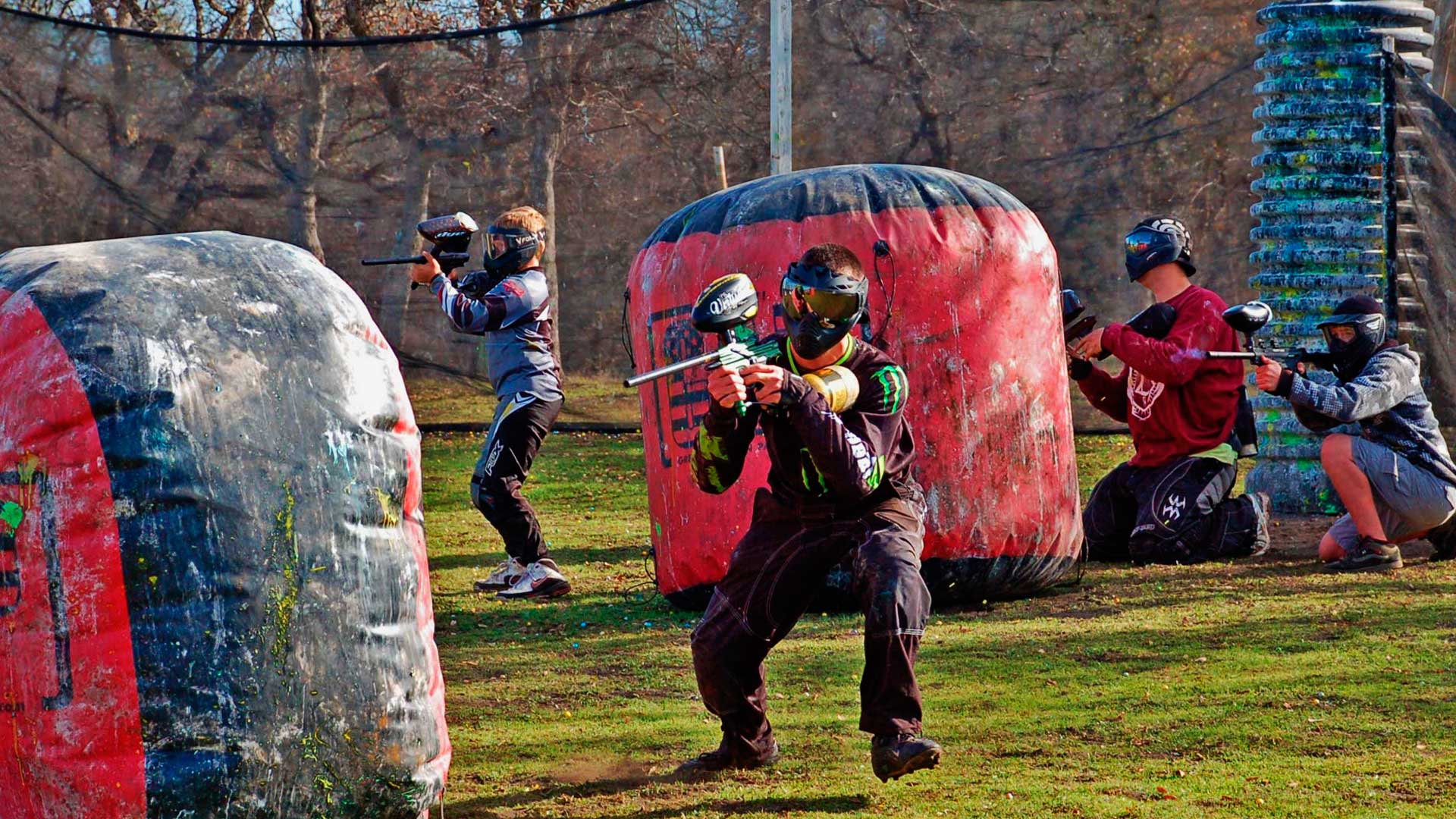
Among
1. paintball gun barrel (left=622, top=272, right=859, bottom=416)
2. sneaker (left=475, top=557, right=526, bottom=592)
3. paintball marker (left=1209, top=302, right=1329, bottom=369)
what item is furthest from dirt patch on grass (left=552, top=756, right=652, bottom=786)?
paintball marker (left=1209, top=302, right=1329, bottom=369)

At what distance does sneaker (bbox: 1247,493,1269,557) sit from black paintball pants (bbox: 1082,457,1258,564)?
2cm

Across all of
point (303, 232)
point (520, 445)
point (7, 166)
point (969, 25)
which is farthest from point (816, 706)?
point (7, 166)

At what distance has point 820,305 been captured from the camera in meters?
3.99

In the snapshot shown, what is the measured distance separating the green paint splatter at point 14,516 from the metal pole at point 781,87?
6.89 m

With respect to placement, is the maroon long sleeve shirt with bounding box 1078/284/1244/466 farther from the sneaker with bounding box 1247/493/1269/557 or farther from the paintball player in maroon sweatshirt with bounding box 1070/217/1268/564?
the sneaker with bounding box 1247/493/1269/557

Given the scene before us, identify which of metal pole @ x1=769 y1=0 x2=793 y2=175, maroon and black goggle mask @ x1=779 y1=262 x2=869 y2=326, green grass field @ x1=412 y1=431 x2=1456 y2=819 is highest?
metal pole @ x1=769 y1=0 x2=793 y2=175

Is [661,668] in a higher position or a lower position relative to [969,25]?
lower

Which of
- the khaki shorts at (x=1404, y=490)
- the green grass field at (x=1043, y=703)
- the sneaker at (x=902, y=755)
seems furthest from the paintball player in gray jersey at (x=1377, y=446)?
the sneaker at (x=902, y=755)

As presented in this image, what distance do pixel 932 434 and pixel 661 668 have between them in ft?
4.38

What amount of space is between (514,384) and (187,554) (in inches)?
154

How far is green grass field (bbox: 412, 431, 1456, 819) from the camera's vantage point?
12.4 ft

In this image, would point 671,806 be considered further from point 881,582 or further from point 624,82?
point 624,82

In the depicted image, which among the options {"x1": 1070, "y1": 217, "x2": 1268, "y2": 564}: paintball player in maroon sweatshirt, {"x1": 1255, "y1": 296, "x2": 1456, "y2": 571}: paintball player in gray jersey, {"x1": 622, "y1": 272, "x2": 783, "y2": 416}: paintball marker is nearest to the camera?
{"x1": 622, "y1": 272, "x2": 783, "y2": 416}: paintball marker

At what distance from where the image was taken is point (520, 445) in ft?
22.3
